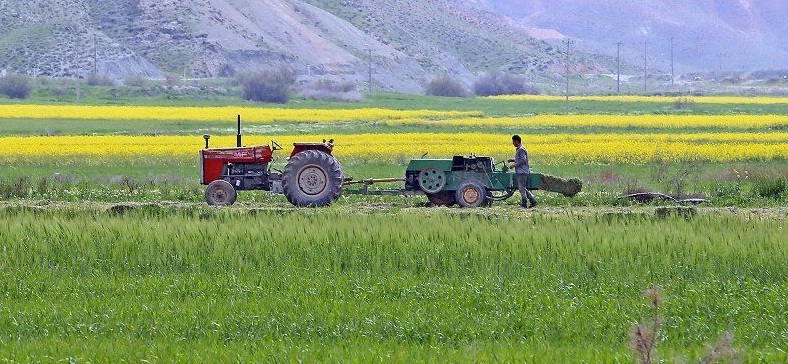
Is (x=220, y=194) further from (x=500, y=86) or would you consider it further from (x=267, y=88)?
(x=500, y=86)

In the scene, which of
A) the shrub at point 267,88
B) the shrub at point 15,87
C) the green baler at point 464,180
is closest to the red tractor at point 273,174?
the green baler at point 464,180

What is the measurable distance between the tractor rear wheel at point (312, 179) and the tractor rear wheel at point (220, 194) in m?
1.04

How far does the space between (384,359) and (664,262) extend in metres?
5.56

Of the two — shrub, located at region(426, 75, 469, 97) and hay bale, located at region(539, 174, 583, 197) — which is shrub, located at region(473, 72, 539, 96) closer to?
shrub, located at region(426, 75, 469, 97)

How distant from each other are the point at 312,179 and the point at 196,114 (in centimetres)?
4935

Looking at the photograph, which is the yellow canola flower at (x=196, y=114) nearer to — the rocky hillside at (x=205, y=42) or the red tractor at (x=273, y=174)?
the rocky hillside at (x=205, y=42)

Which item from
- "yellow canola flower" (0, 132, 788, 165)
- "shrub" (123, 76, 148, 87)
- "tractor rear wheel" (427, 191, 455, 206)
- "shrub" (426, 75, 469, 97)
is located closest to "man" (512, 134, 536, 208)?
"tractor rear wheel" (427, 191, 455, 206)

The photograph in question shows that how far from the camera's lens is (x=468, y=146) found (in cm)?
4344

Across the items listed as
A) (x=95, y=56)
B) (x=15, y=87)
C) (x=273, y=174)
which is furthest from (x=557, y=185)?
(x=95, y=56)

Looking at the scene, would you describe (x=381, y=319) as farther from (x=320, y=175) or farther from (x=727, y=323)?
(x=320, y=175)

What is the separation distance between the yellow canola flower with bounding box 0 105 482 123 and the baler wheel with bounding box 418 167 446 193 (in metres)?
42.5

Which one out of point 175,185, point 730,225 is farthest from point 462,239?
point 175,185

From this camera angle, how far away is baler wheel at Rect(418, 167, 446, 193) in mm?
22547

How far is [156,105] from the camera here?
3391 inches
